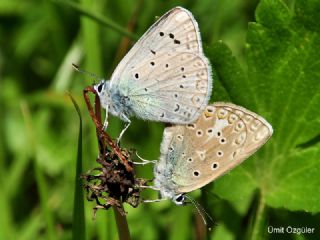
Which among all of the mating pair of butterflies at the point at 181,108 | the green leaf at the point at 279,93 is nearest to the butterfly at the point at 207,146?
the mating pair of butterflies at the point at 181,108

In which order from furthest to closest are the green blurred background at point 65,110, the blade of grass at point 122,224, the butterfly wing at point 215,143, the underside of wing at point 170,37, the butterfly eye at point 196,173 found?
the green blurred background at point 65,110, the underside of wing at point 170,37, the butterfly eye at point 196,173, the butterfly wing at point 215,143, the blade of grass at point 122,224

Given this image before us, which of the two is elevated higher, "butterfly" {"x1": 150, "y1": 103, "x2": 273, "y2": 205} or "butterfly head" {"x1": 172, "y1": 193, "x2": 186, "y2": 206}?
"butterfly" {"x1": 150, "y1": 103, "x2": 273, "y2": 205}

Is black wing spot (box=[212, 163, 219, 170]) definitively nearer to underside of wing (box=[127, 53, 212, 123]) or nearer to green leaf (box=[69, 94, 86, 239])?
underside of wing (box=[127, 53, 212, 123])

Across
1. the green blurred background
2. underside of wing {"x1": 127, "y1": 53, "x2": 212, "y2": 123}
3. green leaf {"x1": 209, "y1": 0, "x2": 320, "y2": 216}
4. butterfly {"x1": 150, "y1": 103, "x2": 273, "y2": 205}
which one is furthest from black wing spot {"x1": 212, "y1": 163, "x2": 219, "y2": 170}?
the green blurred background

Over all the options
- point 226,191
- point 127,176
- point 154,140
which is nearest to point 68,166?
point 154,140

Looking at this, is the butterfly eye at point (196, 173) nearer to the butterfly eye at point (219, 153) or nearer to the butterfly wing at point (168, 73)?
the butterfly eye at point (219, 153)

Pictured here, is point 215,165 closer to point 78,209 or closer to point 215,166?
point 215,166

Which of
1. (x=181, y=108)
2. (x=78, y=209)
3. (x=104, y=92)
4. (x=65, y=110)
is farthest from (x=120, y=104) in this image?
(x=65, y=110)
